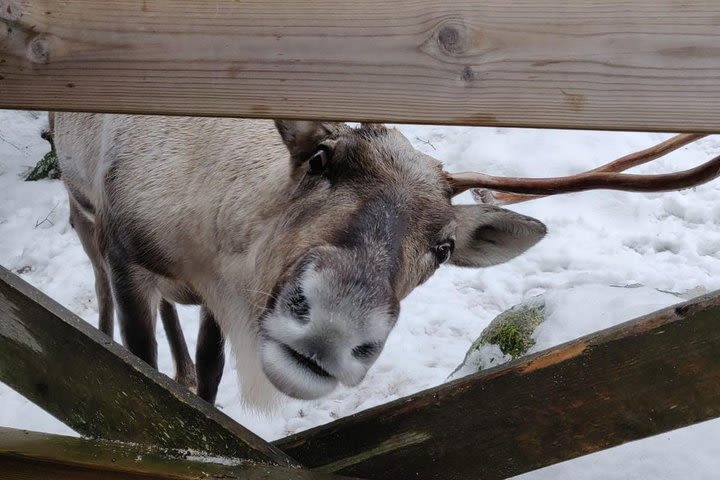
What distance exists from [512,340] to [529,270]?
58.3 inches

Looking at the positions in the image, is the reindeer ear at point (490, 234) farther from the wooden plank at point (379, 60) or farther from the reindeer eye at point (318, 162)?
the wooden plank at point (379, 60)

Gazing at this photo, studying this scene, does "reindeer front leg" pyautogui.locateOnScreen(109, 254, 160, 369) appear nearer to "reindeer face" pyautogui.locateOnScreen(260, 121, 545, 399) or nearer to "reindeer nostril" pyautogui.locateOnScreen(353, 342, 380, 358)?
"reindeer face" pyautogui.locateOnScreen(260, 121, 545, 399)

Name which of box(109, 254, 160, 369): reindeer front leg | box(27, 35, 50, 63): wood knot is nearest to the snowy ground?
box(109, 254, 160, 369): reindeer front leg

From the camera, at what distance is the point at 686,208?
5633mm

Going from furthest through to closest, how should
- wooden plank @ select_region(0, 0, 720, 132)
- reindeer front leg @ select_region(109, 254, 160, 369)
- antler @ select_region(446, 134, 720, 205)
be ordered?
reindeer front leg @ select_region(109, 254, 160, 369) < antler @ select_region(446, 134, 720, 205) < wooden plank @ select_region(0, 0, 720, 132)

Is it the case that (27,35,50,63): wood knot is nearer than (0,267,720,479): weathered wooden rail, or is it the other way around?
(27,35,50,63): wood knot

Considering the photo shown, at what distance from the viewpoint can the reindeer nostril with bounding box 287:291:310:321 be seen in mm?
1955

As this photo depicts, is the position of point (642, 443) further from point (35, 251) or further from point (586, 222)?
point (35, 251)

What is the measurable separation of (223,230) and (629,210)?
3805 mm

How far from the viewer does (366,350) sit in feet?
6.52

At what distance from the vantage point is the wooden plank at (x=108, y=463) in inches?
75.8

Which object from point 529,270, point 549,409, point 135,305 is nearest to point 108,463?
point 549,409

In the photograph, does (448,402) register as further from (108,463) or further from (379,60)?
(379,60)

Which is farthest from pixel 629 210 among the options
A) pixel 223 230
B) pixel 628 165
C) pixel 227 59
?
pixel 227 59
